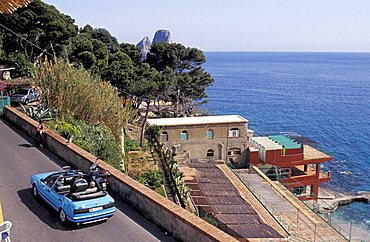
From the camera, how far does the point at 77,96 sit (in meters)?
21.0

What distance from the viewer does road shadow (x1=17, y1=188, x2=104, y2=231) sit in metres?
9.53

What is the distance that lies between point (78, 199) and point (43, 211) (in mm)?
1675

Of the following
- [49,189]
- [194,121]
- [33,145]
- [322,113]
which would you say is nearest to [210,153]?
[194,121]

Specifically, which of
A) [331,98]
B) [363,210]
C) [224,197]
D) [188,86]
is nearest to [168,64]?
[188,86]

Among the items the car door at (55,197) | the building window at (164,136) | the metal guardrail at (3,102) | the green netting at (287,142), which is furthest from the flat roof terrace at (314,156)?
the car door at (55,197)

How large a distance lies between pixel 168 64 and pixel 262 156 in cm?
2084

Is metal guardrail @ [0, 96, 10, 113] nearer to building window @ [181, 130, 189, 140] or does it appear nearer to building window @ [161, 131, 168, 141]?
building window @ [161, 131, 168, 141]

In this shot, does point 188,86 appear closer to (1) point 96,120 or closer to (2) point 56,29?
(2) point 56,29

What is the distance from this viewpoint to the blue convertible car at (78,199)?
9.22 meters

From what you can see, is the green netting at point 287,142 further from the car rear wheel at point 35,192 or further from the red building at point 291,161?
the car rear wheel at point 35,192

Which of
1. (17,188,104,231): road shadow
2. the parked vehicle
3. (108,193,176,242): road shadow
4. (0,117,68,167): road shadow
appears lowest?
(17,188,104,231): road shadow

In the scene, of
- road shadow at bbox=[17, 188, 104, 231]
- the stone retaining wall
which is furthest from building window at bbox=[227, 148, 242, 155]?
road shadow at bbox=[17, 188, 104, 231]

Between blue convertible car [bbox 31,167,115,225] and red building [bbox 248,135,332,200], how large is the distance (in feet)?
90.9

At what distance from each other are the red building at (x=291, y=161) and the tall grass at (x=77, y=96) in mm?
18695
